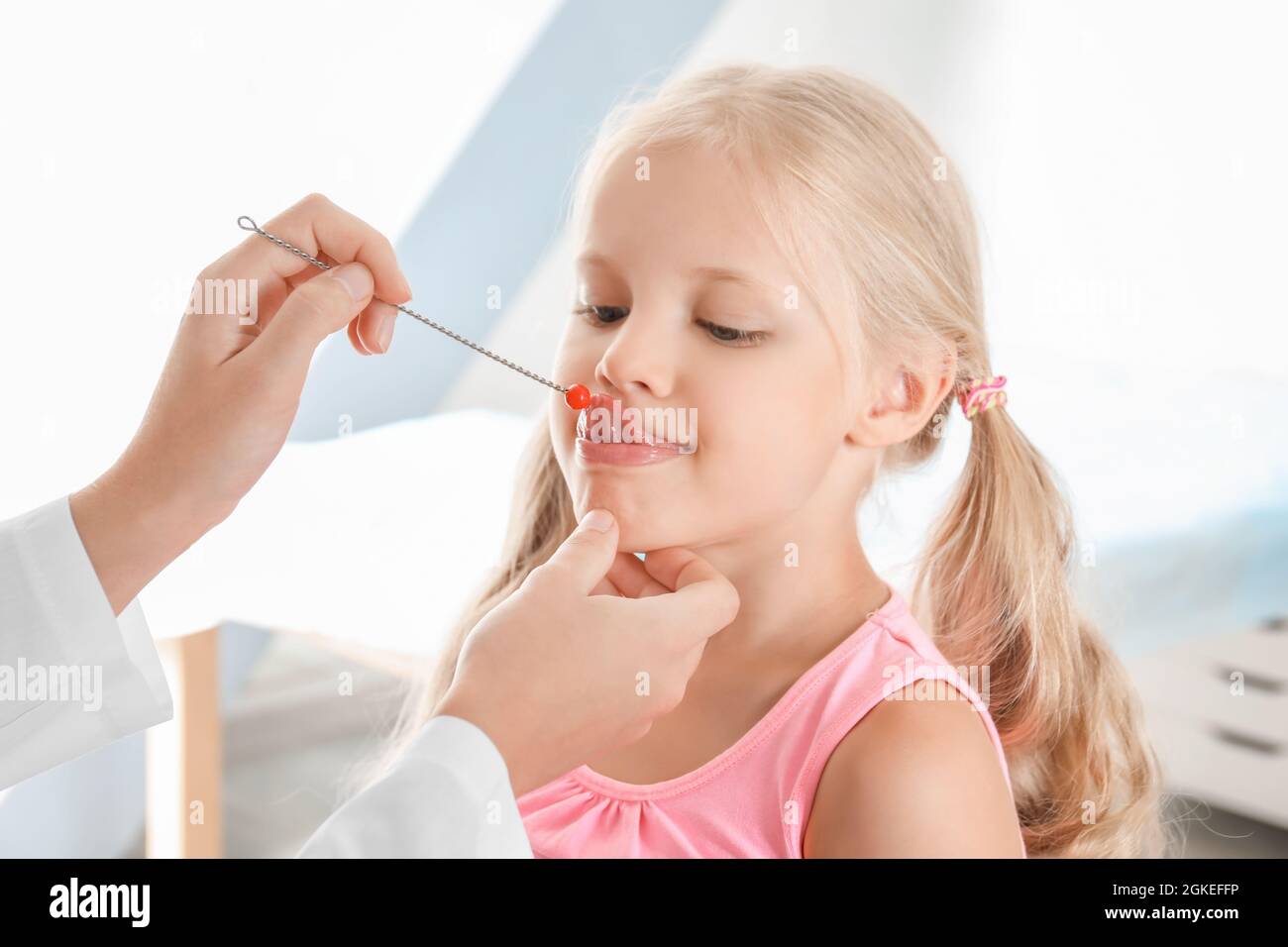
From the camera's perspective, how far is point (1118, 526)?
92.7 inches

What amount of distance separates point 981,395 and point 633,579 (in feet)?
1.23

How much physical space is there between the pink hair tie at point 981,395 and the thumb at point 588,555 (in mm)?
385

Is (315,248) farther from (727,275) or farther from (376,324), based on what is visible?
(727,275)

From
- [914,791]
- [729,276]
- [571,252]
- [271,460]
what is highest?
[571,252]

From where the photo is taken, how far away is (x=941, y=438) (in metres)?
1.24

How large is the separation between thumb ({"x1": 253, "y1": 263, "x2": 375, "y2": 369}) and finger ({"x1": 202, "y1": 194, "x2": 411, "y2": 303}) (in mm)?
64

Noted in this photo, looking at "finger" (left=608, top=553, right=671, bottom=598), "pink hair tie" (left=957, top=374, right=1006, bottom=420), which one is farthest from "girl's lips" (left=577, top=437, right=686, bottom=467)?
"pink hair tie" (left=957, top=374, right=1006, bottom=420)

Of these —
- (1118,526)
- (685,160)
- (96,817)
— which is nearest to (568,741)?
(685,160)

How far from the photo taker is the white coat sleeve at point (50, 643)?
93cm

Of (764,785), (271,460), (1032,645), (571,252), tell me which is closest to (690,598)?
(764,785)

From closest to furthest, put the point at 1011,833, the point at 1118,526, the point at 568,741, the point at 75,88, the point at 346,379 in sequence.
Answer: the point at 568,741 → the point at 1011,833 → the point at 75,88 → the point at 1118,526 → the point at 346,379

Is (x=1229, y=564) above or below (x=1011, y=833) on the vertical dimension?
above
